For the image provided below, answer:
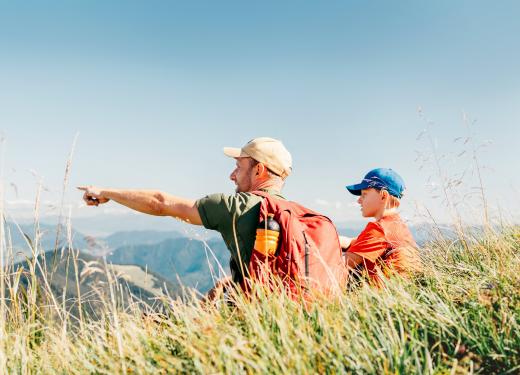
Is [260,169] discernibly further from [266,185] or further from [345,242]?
[345,242]

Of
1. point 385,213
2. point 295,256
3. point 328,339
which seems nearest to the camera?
point 328,339

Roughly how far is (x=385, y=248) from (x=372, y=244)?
0.42 feet

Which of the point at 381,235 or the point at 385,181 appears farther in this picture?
the point at 385,181

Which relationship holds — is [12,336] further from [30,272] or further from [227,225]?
[227,225]

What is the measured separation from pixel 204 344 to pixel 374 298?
3.75ft

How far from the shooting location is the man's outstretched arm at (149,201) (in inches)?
140

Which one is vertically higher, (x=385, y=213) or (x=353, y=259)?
(x=385, y=213)

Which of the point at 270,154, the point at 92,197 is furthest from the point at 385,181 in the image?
the point at 92,197

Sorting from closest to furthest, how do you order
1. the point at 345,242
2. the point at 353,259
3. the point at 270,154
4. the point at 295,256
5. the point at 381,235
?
1. the point at 295,256
2. the point at 270,154
3. the point at 353,259
4. the point at 381,235
5. the point at 345,242

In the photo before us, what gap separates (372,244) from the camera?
4.46 meters

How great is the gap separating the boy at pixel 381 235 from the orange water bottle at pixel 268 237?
31.9 inches

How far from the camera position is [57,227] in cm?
376

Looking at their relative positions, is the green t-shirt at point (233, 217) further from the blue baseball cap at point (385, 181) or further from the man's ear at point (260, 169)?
the blue baseball cap at point (385, 181)

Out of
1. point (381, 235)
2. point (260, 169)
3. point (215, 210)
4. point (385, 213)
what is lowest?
point (381, 235)
